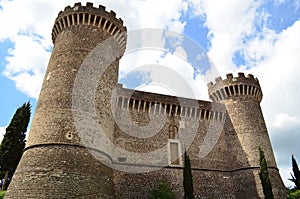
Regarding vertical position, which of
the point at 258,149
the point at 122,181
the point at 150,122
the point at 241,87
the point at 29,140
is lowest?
the point at 122,181

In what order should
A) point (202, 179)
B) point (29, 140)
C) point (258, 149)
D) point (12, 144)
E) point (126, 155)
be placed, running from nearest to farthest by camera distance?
point (29, 140) → point (126, 155) → point (202, 179) → point (258, 149) → point (12, 144)

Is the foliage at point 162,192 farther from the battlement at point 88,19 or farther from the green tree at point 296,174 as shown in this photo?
the green tree at point 296,174

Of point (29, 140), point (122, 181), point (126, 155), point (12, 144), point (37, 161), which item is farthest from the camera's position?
point (12, 144)

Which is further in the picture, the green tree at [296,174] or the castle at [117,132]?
the green tree at [296,174]

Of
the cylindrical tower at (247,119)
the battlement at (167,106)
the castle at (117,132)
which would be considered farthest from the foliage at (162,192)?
the cylindrical tower at (247,119)

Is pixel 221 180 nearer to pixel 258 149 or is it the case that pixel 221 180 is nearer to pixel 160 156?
pixel 258 149

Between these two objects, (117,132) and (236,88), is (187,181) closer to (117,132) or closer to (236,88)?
(117,132)

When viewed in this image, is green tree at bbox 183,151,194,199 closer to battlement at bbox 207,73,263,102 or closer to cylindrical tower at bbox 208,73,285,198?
cylindrical tower at bbox 208,73,285,198

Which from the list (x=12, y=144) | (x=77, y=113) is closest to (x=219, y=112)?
(x=77, y=113)

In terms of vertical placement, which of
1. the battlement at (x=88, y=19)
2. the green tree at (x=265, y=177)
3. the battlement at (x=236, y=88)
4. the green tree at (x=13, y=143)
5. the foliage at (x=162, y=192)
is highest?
the battlement at (x=88, y=19)

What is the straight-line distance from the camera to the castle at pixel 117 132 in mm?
13188

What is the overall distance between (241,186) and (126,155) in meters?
8.74

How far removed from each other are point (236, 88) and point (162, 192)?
1139cm

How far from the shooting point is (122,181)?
16297 millimetres
